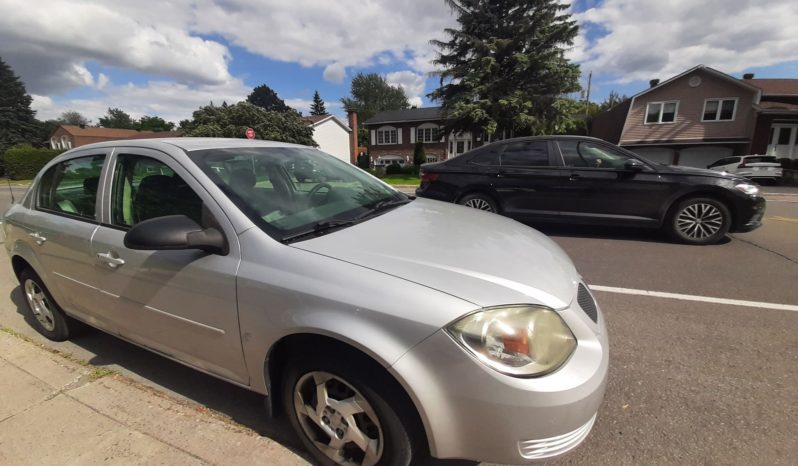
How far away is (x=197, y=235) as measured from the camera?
1912 millimetres

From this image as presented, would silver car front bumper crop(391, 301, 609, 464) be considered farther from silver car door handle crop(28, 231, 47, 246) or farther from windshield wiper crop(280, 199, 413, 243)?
silver car door handle crop(28, 231, 47, 246)

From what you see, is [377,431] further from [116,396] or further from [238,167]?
[116,396]

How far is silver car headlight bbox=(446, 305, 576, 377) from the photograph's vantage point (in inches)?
60.0

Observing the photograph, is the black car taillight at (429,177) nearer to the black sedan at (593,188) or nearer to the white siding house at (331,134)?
the black sedan at (593,188)

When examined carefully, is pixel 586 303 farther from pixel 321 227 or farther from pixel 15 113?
pixel 15 113

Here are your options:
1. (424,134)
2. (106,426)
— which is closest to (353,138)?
(424,134)

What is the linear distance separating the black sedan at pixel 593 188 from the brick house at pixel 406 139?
30517 mm

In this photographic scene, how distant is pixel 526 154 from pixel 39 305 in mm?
6514

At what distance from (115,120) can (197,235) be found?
5578 inches

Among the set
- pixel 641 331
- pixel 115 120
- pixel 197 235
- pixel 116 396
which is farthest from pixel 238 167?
pixel 115 120

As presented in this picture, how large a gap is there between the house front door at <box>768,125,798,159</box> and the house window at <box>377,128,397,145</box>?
28.5 metres

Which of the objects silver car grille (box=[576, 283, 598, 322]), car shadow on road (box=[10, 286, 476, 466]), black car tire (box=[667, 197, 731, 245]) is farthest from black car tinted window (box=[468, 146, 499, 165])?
car shadow on road (box=[10, 286, 476, 466])

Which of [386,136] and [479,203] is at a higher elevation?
[386,136]

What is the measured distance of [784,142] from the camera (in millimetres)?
25250
